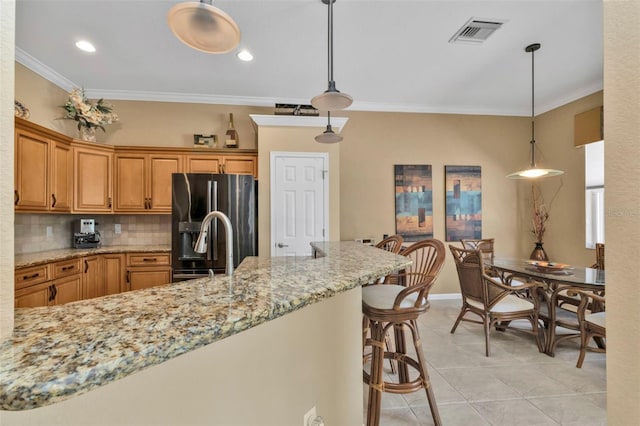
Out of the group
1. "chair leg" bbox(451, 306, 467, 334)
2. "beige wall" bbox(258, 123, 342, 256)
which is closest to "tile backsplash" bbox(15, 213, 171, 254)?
"beige wall" bbox(258, 123, 342, 256)

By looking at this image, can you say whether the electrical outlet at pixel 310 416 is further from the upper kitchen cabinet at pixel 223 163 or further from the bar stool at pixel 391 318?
the upper kitchen cabinet at pixel 223 163

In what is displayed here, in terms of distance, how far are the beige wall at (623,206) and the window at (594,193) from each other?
4.25 metres

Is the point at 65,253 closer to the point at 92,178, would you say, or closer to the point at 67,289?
the point at 67,289

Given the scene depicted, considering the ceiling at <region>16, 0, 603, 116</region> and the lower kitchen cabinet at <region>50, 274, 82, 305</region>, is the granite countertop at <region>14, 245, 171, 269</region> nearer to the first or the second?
the lower kitchen cabinet at <region>50, 274, 82, 305</region>

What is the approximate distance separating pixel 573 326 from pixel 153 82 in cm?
546

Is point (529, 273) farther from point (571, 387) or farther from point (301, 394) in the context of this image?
point (301, 394)

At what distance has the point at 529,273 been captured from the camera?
9.45 ft

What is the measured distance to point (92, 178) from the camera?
370 cm

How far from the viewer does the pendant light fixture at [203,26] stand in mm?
1277

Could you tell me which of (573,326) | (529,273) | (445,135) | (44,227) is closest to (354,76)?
(445,135)

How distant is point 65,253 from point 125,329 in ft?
11.9

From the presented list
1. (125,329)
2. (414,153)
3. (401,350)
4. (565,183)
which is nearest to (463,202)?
(414,153)

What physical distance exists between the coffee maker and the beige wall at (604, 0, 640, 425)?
4.80m

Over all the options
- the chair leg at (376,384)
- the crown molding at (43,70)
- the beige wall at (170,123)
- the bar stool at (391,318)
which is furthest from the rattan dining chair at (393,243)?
the crown molding at (43,70)
